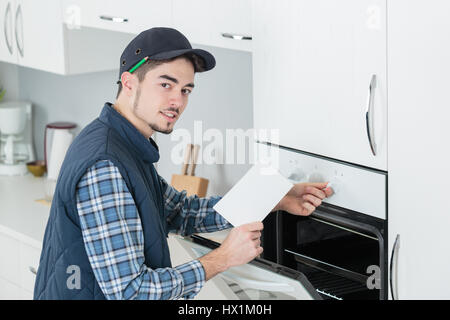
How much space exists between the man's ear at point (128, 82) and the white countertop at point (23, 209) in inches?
45.7

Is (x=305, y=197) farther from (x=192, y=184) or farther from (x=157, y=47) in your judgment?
(x=192, y=184)

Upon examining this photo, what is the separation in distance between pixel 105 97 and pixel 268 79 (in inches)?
56.4

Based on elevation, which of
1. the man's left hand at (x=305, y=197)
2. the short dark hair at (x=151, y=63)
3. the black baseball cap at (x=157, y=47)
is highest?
the black baseball cap at (x=157, y=47)

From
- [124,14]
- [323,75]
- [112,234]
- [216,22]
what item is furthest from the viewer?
[124,14]

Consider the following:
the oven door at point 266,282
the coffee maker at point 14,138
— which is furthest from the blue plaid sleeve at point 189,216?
the coffee maker at point 14,138

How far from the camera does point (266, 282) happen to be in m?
1.47

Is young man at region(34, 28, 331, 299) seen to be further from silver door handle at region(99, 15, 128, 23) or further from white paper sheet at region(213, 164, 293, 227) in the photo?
silver door handle at region(99, 15, 128, 23)

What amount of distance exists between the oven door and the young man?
0.03 m

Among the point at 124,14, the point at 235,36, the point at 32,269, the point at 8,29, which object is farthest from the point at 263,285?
the point at 8,29

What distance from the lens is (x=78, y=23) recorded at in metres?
2.47

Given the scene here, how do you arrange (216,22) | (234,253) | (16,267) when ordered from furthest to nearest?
1. (16,267)
2. (216,22)
3. (234,253)

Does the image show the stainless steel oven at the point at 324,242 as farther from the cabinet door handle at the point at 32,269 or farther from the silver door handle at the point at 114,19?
the cabinet door handle at the point at 32,269

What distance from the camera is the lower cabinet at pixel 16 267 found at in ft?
8.68

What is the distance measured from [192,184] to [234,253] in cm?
111
